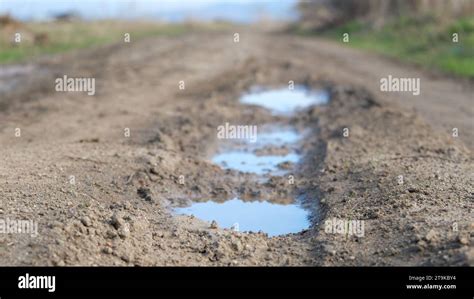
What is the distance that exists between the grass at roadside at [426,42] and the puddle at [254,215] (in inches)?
389

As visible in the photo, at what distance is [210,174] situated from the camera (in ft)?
24.0

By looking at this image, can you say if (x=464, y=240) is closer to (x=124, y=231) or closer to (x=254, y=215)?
(x=254, y=215)

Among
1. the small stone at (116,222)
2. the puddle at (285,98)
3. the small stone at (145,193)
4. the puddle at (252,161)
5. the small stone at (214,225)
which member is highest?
the puddle at (285,98)

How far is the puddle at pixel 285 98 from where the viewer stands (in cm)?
1138

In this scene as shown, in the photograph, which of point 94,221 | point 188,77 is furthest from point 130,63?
point 94,221

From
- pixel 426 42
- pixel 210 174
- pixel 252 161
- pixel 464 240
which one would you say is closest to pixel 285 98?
pixel 252 161

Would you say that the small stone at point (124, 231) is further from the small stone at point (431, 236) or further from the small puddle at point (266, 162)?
the small stone at point (431, 236)

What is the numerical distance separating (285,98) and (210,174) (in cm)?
527

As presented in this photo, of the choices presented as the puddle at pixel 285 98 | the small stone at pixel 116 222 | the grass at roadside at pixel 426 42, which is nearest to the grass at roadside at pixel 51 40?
the puddle at pixel 285 98

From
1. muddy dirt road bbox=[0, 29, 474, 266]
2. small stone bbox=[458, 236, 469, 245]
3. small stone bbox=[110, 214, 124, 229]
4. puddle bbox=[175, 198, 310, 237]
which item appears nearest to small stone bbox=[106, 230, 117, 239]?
muddy dirt road bbox=[0, 29, 474, 266]

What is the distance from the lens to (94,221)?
16.6ft

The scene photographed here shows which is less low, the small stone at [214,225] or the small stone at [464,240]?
the small stone at [214,225]

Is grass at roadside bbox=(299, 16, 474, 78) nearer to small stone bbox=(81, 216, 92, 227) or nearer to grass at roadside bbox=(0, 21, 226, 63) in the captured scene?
grass at roadside bbox=(0, 21, 226, 63)

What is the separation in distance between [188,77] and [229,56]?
4650 mm
